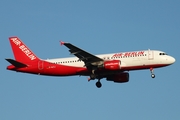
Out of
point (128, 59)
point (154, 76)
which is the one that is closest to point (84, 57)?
point (128, 59)

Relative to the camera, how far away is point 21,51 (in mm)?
70000

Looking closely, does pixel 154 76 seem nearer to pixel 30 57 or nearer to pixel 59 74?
pixel 59 74

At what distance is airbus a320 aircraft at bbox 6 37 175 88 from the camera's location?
2470 inches

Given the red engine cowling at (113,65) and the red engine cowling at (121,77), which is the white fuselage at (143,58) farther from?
the red engine cowling at (121,77)

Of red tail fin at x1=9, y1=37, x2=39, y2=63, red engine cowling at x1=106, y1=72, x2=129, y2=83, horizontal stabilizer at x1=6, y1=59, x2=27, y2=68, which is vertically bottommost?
red engine cowling at x1=106, y1=72, x2=129, y2=83

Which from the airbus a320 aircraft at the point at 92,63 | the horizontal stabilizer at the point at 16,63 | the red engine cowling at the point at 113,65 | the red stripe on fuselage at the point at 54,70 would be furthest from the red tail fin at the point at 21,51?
the red engine cowling at the point at 113,65

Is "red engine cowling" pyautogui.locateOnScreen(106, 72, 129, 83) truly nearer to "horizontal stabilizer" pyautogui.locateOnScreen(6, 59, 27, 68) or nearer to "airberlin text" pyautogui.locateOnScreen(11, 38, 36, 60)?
"airberlin text" pyautogui.locateOnScreen(11, 38, 36, 60)

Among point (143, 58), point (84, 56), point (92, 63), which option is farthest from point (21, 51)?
point (143, 58)

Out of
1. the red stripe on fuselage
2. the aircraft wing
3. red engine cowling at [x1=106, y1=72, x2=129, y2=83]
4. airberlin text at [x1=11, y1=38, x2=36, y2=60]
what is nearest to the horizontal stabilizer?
the red stripe on fuselage

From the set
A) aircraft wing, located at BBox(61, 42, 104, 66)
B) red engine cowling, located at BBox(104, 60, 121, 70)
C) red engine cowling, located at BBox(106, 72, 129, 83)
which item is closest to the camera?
aircraft wing, located at BBox(61, 42, 104, 66)

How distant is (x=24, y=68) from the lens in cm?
6712

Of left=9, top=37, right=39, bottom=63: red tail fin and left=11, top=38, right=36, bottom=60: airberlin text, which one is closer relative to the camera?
left=9, top=37, right=39, bottom=63: red tail fin

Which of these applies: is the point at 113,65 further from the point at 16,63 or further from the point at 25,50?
the point at 25,50

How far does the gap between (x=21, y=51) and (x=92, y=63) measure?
490 inches
